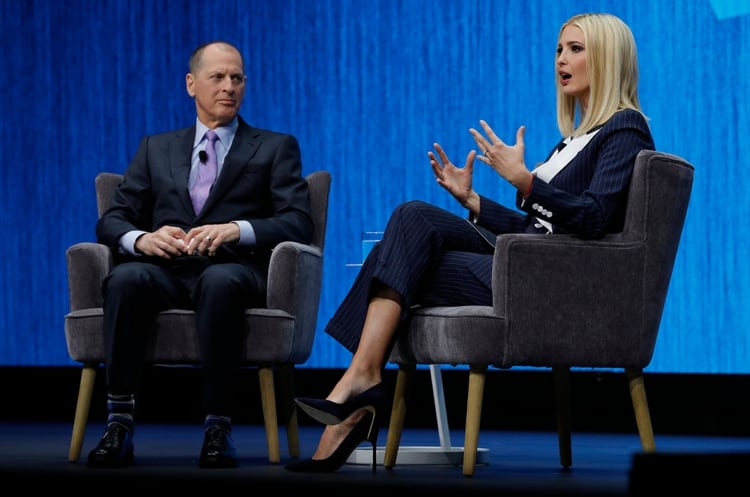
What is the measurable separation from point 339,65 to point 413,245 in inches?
96.8

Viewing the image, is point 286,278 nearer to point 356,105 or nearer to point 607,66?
point 607,66

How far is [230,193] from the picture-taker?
12.2ft

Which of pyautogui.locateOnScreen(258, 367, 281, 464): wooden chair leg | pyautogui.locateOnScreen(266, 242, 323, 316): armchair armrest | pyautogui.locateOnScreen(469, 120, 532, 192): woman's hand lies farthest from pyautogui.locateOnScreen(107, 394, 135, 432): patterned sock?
pyautogui.locateOnScreen(469, 120, 532, 192): woman's hand

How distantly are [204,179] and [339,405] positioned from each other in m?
1.12

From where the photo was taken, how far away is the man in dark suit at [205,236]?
3273 mm

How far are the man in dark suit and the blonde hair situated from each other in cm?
96

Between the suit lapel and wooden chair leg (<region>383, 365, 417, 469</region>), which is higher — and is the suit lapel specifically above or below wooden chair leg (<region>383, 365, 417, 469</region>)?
above

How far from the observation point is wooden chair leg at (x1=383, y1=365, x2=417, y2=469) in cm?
331

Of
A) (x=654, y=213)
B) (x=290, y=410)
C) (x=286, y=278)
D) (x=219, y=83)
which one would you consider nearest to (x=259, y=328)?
(x=286, y=278)

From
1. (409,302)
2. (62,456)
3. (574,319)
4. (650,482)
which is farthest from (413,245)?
(650,482)

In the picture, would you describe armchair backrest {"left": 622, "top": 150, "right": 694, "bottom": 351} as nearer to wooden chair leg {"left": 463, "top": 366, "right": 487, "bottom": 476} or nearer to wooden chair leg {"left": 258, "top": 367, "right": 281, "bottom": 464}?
wooden chair leg {"left": 463, "top": 366, "right": 487, "bottom": 476}

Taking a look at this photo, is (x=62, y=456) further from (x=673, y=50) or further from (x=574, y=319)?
(x=673, y=50)

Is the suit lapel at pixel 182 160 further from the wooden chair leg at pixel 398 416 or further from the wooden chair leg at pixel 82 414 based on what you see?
the wooden chair leg at pixel 398 416

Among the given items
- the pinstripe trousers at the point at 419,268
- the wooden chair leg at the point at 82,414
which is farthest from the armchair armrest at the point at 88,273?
the pinstripe trousers at the point at 419,268
